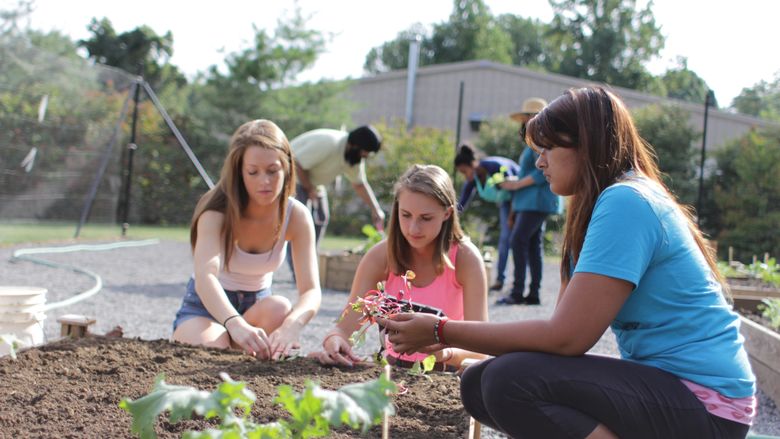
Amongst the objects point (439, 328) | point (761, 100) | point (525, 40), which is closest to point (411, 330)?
point (439, 328)

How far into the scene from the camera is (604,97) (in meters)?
1.65

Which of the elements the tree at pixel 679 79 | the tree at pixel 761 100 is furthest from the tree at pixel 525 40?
the tree at pixel 761 100

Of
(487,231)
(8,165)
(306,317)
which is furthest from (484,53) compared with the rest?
(306,317)

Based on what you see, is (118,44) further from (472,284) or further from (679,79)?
(472,284)

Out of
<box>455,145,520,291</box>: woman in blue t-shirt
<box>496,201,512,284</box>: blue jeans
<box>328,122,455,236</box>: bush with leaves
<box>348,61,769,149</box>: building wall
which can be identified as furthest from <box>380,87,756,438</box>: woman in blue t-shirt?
<box>348,61,769,149</box>: building wall

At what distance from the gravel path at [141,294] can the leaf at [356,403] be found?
1498 mm

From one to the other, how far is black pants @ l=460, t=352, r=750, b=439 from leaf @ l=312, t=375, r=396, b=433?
1.81 ft

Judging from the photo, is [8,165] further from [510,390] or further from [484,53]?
[484,53]

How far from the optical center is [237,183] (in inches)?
115

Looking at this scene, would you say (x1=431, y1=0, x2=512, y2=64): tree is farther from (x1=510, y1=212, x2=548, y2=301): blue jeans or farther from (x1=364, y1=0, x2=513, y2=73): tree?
(x1=510, y1=212, x2=548, y2=301): blue jeans

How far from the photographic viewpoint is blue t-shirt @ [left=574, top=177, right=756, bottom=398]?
1506 millimetres

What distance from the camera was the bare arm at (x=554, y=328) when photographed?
4.96 ft

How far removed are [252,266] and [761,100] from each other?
20777mm

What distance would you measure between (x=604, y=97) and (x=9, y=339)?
59.6 inches
